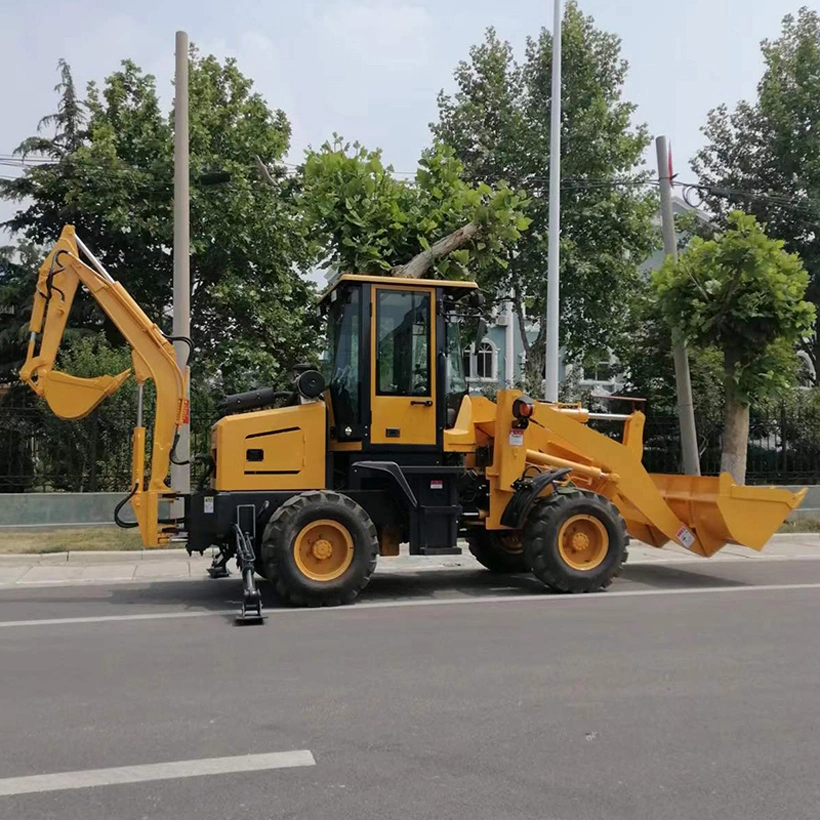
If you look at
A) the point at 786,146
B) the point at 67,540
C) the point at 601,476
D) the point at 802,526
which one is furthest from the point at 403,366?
the point at 786,146

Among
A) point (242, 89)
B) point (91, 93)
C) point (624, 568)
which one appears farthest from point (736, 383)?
point (91, 93)

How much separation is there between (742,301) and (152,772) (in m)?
12.2

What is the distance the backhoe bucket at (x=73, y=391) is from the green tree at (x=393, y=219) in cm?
517

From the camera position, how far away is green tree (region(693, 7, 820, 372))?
2239 centimetres

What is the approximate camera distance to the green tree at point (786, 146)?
73.5 ft

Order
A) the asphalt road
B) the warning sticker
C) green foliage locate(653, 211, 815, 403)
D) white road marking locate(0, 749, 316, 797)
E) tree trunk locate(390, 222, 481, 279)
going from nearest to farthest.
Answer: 1. the asphalt road
2. white road marking locate(0, 749, 316, 797)
3. the warning sticker
4. tree trunk locate(390, 222, 481, 279)
5. green foliage locate(653, 211, 815, 403)

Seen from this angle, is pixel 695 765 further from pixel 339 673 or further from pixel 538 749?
pixel 339 673

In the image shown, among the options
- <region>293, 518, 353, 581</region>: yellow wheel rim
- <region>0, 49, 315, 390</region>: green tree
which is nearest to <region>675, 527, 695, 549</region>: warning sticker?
<region>293, 518, 353, 581</region>: yellow wheel rim

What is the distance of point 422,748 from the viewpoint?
14.7ft

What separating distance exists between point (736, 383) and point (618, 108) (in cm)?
959

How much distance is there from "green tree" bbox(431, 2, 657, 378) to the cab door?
11.7m

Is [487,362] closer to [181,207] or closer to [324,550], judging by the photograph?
[181,207]

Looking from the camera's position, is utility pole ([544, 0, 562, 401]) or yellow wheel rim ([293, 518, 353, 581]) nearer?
yellow wheel rim ([293, 518, 353, 581])

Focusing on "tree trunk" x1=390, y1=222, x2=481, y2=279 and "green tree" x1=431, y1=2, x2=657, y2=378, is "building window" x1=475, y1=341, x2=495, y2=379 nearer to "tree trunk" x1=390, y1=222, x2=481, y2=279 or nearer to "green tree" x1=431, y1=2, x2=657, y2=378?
"green tree" x1=431, y1=2, x2=657, y2=378
